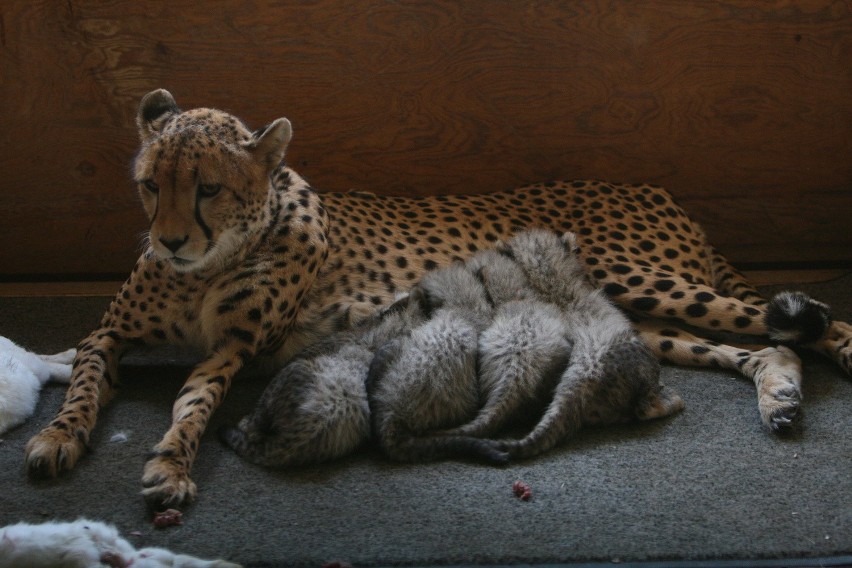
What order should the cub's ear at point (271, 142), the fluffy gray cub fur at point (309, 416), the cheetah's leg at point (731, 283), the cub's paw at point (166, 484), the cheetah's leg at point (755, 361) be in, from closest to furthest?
the cub's paw at point (166, 484)
the fluffy gray cub fur at point (309, 416)
the cheetah's leg at point (755, 361)
the cub's ear at point (271, 142)
the cheetah's leg at point (731, 283)

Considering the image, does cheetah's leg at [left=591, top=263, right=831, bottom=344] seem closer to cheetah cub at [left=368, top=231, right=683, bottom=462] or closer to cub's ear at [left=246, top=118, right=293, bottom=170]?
cheetah cub at [left=368, top=231, right=683, bottom=462]

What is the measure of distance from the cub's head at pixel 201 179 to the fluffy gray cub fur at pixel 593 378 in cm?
70

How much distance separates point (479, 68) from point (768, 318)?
126cm

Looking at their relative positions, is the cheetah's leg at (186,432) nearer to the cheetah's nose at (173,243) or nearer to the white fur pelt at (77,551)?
the white fur pelt at (77,551)

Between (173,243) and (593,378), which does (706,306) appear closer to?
(593,378)

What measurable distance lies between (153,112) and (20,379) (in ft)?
2.50

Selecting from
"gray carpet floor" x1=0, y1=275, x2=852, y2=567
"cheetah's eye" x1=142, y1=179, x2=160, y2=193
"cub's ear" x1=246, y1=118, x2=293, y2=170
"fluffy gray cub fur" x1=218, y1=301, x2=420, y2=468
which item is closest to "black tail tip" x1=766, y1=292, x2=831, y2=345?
"gray carpet floor" x1=0, y1=275, x2=852, y2=567

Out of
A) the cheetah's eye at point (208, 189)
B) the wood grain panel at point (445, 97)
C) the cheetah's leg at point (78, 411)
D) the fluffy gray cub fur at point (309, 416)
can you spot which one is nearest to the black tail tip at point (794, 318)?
the wood grain panel at point (445, 97)

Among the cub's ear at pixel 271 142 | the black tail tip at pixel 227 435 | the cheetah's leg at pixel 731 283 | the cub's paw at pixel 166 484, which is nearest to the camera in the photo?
the cub's paw at pixel 166 484

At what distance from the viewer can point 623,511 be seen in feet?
6.17

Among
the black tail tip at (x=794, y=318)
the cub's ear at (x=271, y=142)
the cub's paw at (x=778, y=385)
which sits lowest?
the cub's paw at (x=778, y=385)

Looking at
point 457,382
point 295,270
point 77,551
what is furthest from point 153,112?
point 77,551

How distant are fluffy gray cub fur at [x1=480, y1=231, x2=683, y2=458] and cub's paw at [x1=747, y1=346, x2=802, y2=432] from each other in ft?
0.68

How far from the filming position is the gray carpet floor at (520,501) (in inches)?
69.0
